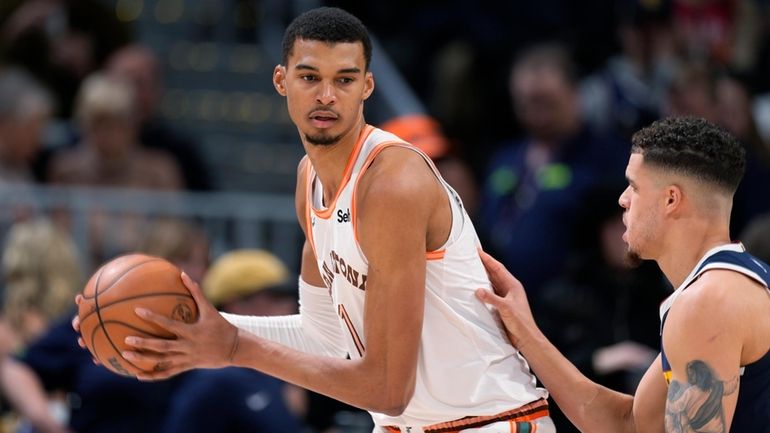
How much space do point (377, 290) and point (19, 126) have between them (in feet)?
20.4

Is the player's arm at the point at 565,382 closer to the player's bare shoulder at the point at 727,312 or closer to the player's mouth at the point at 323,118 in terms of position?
the player's bare shoulder at the point at 727,312

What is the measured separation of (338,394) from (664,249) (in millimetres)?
1243

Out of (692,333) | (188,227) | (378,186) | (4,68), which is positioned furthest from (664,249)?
(4,68)

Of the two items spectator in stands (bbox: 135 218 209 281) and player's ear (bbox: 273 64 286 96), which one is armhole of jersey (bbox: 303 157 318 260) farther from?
spectator in stands (bbox: 135 218 209 281)

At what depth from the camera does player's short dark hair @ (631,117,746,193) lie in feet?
16.1

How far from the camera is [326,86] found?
5.07 metres

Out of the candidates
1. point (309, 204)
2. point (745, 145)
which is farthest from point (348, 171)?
point (745, 145)

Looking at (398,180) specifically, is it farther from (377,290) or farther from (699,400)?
(699,400)

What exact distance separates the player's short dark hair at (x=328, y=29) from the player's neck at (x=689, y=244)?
1.25 m

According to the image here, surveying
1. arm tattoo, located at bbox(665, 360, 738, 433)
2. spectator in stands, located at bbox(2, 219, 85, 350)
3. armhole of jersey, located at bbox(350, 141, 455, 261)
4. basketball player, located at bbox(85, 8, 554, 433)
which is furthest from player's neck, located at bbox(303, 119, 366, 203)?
spectator in stands, located at bbox(2, 219, 85, 350)

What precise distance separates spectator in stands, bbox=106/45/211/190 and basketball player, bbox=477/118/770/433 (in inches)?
228

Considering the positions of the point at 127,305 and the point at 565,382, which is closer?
the point at 127,305

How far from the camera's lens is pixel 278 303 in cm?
862

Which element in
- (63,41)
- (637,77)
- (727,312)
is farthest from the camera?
(63,41)
